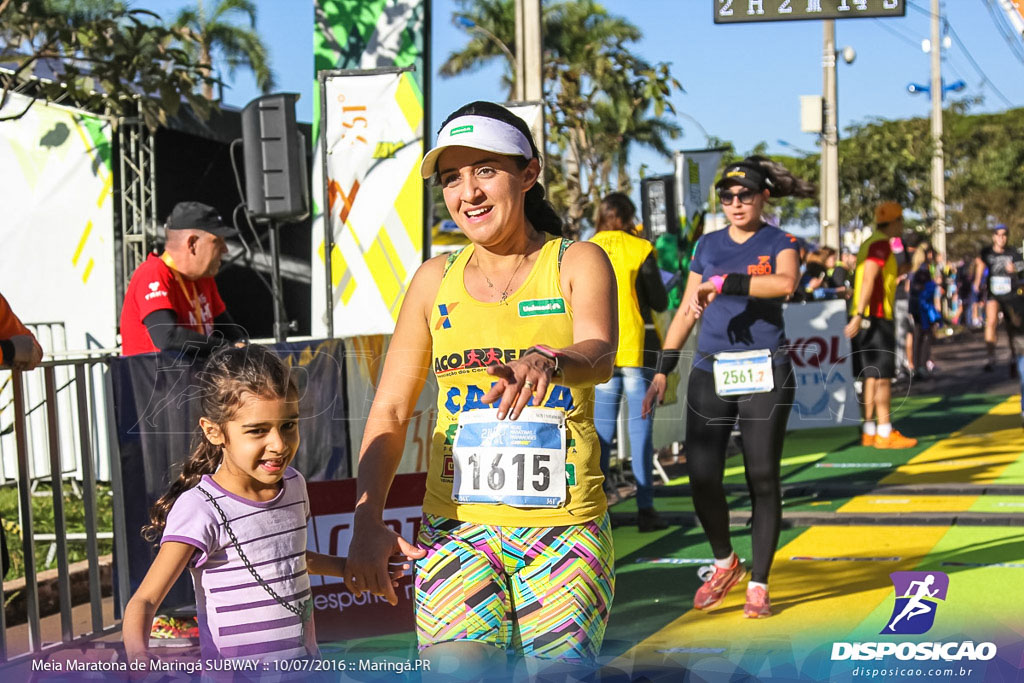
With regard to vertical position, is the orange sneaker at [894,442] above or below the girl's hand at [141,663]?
below

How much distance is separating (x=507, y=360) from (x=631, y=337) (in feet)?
15.8

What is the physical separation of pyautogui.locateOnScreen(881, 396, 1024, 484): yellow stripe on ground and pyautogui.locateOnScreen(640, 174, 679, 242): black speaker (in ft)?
11.8

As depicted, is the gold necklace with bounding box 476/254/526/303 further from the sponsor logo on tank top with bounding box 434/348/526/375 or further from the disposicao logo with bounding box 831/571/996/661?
the disposicao logo with bounding box 831/571/996/661

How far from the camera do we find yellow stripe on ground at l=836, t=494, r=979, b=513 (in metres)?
8.16

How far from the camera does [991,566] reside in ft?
21.2

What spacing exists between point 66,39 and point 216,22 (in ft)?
94.2

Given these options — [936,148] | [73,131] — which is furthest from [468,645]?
[936,148]

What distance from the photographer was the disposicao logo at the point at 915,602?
324 centimetres

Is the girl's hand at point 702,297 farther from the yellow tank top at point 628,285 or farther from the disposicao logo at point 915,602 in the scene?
the disposicao logo at point 915,602

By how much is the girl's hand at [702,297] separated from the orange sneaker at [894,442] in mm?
6479

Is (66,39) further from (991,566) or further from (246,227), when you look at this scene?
(246,227)

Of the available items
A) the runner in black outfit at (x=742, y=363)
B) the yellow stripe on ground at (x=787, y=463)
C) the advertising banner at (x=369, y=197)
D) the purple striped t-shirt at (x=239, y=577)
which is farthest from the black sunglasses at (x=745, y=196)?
the yellow stripe on ground at (x=787, y=463)

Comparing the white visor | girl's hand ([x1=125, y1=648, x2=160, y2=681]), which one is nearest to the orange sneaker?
the white visor

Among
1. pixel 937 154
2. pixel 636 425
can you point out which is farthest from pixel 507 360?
pixel 937 154
